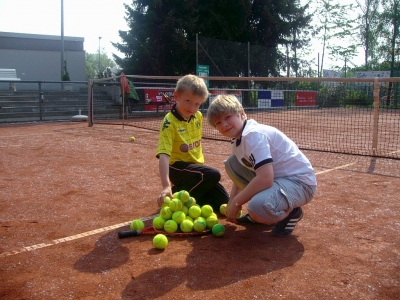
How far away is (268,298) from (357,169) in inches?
176

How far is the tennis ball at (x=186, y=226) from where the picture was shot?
354 centimetres

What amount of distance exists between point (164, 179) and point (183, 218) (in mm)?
376

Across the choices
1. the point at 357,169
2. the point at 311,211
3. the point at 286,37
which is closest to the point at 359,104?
the point at 286,37

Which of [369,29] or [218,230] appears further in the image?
[369,29]

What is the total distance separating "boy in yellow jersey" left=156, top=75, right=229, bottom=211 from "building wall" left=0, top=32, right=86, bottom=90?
106 ft

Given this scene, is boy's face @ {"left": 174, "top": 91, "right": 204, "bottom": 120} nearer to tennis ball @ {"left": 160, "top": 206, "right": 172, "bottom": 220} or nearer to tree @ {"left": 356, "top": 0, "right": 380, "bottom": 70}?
tennis ball @ {"left": 160, "top": 206, "right": 172, "bottom": 220}

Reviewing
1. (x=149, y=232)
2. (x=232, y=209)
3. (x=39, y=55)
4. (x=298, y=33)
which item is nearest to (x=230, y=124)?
(x=232, y=209)

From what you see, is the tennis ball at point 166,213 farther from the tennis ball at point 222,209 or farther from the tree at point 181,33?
the tree at point 181,33

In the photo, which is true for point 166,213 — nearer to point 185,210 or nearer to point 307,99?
point 185,210

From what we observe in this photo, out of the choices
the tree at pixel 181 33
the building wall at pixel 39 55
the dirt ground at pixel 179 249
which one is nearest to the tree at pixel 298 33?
the tree at pixel 181 33

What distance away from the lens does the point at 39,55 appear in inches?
1351

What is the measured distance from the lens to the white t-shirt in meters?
3.09

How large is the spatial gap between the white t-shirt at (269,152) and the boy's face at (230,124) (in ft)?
0.20

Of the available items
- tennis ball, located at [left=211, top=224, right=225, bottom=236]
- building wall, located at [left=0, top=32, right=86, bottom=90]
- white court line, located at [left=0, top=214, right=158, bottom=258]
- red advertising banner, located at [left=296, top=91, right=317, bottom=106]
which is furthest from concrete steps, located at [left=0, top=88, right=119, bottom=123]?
building wall, located at [left=0, top=32, right=86, bottom=90]
